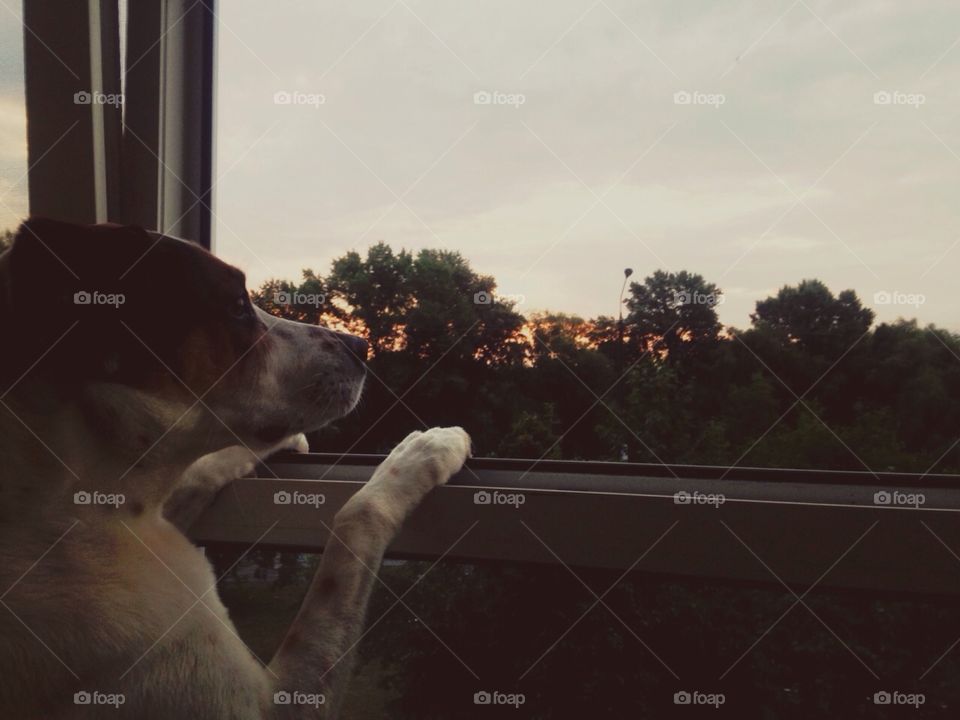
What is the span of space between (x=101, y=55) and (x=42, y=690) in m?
1.47

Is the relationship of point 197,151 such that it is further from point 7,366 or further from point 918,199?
point 918,199

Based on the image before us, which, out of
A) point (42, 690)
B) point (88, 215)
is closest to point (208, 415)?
point (42, 690)

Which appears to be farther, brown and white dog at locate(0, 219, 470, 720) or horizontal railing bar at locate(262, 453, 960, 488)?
horizontal railing bar at locate(262, 453, 960, 488)

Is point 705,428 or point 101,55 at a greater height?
point 101,55

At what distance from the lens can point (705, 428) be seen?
1429 mm
